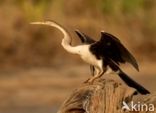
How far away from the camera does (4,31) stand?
13.9 meters

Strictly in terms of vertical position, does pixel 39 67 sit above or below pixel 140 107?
below

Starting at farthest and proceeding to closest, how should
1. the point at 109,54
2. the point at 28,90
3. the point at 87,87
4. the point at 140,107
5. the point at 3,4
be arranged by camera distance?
the point at 3,4, the point at 28,90, the point at 109,54, the point at 87,87, the point at 140,107

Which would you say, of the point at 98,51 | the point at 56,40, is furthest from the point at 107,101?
the point at 56,40

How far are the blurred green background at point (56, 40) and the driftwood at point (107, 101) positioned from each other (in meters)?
8.67

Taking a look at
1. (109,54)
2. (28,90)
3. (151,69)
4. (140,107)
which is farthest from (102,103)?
(151,69)

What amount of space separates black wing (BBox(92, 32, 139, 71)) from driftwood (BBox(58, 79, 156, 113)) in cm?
86

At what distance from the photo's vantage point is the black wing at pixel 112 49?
5451 mm

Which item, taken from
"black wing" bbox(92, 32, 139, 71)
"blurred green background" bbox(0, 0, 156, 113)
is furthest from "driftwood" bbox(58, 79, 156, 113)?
"blurred green background" bbox(0, 0, 156, 113)

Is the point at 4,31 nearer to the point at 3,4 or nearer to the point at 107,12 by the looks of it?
the point at 3,4

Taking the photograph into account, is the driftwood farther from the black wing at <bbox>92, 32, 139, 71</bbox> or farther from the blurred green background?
the blurred green background

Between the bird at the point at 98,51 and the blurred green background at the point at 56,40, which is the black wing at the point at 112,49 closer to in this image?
the bird at the point at 98,51

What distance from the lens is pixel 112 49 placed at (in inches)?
219

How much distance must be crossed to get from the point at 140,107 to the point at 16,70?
32.1ft

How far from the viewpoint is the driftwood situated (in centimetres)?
433
